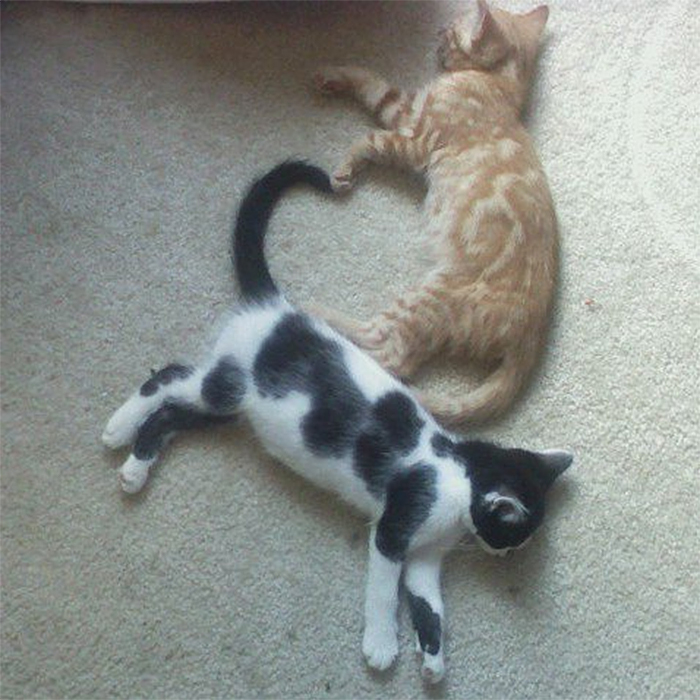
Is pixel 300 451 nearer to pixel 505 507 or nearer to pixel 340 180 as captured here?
pixel 505 507

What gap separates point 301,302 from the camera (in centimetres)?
138

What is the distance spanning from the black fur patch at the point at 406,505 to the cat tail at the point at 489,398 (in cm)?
12

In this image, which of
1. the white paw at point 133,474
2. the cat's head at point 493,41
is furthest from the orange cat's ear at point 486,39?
the white paw at point 133,474

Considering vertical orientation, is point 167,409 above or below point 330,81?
below

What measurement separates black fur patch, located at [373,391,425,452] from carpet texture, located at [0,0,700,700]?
5.9 inches

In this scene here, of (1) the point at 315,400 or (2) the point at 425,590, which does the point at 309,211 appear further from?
(2) the point at 425,590

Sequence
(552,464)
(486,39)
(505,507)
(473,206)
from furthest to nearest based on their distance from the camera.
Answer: (486,39)
(473,206)
(552,464)
(505,507)

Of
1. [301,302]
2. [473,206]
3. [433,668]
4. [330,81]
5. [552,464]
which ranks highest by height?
[330,81]

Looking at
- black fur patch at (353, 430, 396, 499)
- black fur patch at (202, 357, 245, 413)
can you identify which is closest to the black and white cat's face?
black fur patch at (353, 430, 396, 499)

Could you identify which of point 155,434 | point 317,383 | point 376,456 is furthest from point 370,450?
point 155,434

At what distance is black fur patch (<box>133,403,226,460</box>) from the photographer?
126cm

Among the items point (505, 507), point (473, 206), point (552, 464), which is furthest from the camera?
point (473, 206)

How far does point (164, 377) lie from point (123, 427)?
0.10 meters

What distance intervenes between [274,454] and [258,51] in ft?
2.47
